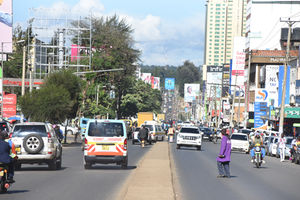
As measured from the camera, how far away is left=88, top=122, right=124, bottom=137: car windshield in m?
25.1

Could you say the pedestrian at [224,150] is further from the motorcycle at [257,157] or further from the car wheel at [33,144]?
the motorcycle at [257,157]

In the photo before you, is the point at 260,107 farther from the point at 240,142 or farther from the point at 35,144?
the point at 35,144

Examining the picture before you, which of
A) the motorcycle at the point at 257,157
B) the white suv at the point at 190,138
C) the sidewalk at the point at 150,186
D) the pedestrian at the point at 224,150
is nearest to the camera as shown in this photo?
the sidewalk at the point at 150,186

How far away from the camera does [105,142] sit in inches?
979

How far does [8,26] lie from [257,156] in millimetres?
54830

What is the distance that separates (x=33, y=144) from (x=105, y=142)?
282 centimetres

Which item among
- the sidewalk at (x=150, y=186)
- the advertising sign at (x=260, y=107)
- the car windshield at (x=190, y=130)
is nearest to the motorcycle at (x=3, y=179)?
the sidewalk at (x=150, y=186)

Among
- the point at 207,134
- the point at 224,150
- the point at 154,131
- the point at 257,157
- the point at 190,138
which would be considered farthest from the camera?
the point at 207,134

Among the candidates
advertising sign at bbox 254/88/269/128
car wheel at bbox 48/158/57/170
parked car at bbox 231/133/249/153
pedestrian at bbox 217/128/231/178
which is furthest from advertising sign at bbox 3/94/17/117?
pedestrian at bbox 217/128/231/178

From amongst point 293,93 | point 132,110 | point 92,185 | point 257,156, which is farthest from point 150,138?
point 132,110

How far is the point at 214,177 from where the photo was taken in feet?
75.8

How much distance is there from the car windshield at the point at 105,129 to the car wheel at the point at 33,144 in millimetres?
2202

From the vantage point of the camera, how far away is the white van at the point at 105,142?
81.5ft

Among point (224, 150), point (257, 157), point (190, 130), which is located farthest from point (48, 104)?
point (224, 150)
